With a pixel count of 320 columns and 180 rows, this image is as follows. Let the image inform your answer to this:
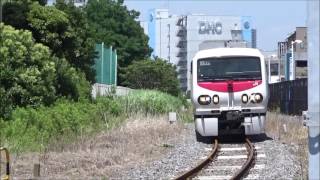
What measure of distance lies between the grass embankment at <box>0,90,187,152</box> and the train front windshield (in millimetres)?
4382

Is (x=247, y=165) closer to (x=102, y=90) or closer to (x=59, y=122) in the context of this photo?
(x=59, y=122)

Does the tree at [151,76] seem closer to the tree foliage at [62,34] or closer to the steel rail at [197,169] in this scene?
the tree foliage at [62,34]

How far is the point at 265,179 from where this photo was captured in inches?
517

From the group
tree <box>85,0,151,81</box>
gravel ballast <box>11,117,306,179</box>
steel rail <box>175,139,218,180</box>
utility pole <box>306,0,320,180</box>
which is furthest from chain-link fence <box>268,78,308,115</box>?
utility pole <box>306,0,320,180</box>

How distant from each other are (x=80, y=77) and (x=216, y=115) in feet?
36.5

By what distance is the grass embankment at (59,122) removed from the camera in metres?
17.7

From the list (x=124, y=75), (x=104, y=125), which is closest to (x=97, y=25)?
(x=124, y=75)

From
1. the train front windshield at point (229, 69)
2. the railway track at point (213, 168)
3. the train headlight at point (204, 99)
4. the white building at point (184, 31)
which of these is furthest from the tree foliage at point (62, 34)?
the white building at point (184, 31)

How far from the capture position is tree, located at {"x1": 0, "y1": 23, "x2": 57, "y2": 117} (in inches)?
806

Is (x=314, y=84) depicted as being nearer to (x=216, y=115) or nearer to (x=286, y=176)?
(x=286, y=176)

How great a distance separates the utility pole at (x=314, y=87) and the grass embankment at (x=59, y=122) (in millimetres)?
12352

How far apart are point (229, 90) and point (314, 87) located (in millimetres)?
15805

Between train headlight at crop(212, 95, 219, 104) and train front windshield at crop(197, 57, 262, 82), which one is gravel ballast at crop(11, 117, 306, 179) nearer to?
train headlight at crop(212, 95, 219, 104)

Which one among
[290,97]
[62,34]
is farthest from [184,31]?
[62,34]
